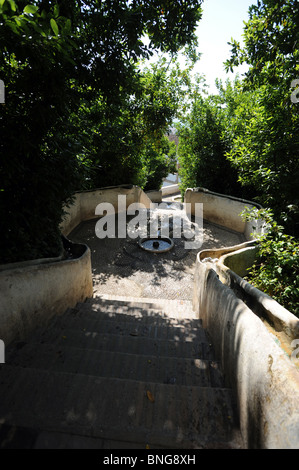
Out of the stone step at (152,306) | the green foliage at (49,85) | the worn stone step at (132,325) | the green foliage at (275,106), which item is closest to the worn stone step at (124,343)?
the worn stone step at (132,325)

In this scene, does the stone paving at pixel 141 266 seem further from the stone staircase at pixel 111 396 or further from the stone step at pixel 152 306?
the stone staircase at pixel 111 396

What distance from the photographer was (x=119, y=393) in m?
2.18

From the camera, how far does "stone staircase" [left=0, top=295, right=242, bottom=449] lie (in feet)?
5.92

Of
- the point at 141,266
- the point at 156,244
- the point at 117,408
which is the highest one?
the point at 117,408

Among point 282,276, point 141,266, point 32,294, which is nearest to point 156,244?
point 141,266

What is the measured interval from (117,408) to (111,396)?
0.41ft

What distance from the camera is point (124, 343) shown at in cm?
338

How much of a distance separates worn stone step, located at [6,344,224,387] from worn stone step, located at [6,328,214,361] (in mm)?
265

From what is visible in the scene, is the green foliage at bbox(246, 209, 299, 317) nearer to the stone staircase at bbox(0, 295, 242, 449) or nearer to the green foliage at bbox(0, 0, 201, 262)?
the stone staircase at bbox(0, 295, 242, 449)

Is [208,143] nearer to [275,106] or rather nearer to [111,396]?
[275,106]

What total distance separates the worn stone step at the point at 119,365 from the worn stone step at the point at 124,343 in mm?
265

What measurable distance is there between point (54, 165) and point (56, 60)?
4.28 ft

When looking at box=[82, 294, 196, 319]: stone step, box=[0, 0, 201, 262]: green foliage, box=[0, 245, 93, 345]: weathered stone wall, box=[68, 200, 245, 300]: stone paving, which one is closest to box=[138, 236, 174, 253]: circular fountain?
box=[68, 200, 245, 300]: stone paving
